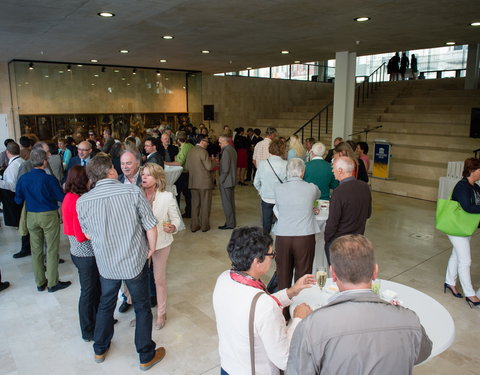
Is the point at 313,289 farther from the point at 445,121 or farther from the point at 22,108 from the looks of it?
the point at 22,108

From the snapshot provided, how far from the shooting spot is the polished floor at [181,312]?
324 cm

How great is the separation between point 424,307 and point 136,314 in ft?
6.90

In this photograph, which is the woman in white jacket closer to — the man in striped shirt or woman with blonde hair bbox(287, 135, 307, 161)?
the man in striped shirt

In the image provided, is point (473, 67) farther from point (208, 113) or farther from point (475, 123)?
point (208, 113)

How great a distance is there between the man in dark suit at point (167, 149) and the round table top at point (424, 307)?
489 centimetres

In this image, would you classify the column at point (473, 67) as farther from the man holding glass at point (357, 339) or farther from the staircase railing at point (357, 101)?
the man holding glass at point (357, 339)

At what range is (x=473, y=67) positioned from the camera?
13.2 meters

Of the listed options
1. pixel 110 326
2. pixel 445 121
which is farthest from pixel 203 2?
pixel 445 121

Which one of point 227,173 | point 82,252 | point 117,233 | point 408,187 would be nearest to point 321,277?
point 117,233

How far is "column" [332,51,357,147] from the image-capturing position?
10086 mm

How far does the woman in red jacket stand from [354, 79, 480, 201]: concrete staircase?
7885mm

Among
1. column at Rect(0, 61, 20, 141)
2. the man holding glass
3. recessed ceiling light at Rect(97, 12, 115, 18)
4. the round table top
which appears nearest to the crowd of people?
the man holding glass

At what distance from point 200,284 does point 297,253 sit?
1.60 m

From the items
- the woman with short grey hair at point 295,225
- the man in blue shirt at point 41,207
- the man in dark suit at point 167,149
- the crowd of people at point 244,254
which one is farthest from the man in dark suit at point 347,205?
the man in dark suit at point 167,149
